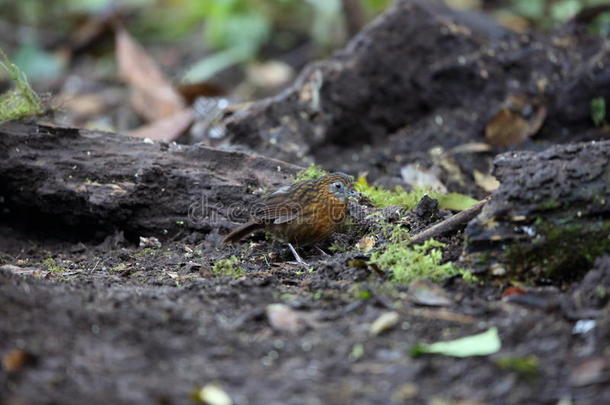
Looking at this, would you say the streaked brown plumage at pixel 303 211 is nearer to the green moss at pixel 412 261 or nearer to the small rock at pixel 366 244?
the small rock at pixel 366 244

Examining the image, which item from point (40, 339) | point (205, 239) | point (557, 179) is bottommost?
point (205, 239)

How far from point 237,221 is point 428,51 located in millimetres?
3128

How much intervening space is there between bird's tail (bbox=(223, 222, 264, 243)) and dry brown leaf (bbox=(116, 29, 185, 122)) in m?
3.96

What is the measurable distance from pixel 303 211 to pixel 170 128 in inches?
126

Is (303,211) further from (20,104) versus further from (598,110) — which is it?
(598,110)

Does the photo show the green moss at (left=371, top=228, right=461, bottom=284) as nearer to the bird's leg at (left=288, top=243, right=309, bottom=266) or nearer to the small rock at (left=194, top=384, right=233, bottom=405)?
the bird's leg at (left=288, top=243, right=309, bottom=266)

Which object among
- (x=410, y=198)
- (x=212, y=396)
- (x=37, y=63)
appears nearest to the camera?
(x=212, y=396)

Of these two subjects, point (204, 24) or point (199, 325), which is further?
point (204, 24)

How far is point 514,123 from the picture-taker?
6797 mm

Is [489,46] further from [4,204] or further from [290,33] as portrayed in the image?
[290,33]

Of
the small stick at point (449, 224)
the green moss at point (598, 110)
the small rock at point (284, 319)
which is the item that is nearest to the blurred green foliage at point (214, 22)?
the green moss at point (598, 110)

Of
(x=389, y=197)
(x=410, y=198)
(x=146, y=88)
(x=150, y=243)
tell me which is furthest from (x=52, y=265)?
(x=146, y=88)

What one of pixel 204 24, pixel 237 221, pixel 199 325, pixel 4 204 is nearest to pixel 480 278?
pixel 199 325

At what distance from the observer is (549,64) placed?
7.05 m
